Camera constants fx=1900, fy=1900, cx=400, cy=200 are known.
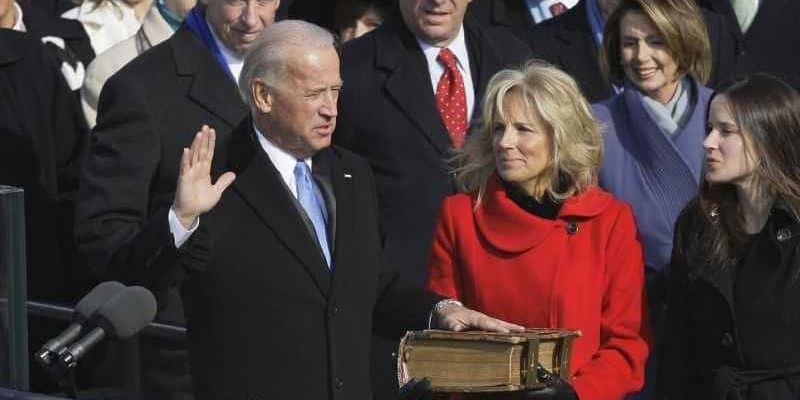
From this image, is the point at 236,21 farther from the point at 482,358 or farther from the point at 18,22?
the point at 482,358

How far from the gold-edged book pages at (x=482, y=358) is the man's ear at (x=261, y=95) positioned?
0.79 m

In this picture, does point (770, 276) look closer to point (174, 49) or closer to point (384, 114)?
point (384, 114)

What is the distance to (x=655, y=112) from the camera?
6.50 metres

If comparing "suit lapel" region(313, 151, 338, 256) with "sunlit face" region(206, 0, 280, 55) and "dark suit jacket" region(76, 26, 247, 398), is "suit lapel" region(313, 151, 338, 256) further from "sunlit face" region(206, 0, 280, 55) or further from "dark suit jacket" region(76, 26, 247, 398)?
"sunlit face" region(206, 0, 280, 55)

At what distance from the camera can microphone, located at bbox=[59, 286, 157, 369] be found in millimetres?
3908

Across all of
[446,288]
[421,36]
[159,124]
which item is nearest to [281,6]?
[421,36]

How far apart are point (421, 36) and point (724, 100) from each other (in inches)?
67.4

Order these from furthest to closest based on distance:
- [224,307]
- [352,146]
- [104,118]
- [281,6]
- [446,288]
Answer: [281,6], [352,146], [104,118], [446,288], [224,307]

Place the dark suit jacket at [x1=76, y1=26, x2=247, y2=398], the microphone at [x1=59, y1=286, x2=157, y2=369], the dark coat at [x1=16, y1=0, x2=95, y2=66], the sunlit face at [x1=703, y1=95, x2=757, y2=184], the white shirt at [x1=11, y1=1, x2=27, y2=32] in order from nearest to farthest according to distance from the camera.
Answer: the microphone at [x1=59, y1=286, x2=157, y2=369], the sunlit face at [x1=703, y1=95, x2=757, y2=184], the dark suit jacket at [x1=76, y1=26, x2=247, y2=398], the white shirt at [x1=11, y1=1, x2=27, y2=32], the dark coat at [x1=16, y1=0, x2=95, y2=66]

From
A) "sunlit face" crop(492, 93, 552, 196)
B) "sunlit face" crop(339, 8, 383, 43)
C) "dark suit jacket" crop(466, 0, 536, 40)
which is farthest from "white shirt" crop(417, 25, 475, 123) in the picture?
"sunlit face" crop(492, 93, 552, 196)

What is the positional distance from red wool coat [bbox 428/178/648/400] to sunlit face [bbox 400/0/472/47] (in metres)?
1.55

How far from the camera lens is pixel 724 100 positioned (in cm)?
553

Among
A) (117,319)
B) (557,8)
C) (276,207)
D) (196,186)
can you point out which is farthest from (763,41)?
(117,319)

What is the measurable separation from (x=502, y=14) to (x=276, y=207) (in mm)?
3242
